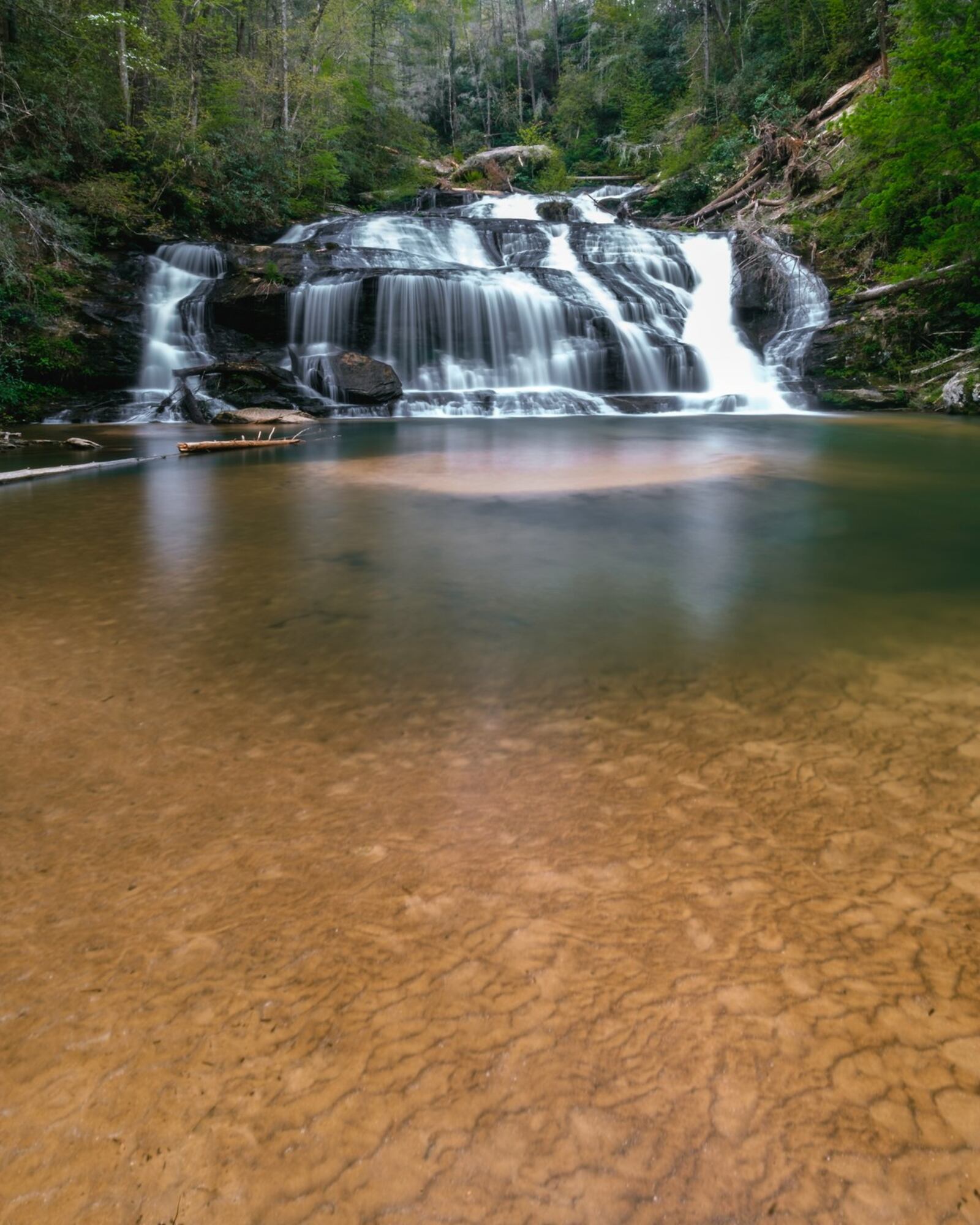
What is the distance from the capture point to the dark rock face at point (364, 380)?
14.3 meters

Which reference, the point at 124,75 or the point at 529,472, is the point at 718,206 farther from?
the point at 529,472

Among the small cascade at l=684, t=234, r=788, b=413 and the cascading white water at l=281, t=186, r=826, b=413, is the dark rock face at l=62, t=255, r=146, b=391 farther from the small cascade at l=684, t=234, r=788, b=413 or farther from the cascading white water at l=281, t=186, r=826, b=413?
the small cascade at l=684, t=234, r=788, b=413

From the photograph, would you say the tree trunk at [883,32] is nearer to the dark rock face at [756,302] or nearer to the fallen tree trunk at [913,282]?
the dark rock face at [756,302]

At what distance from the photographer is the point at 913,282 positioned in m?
14.9

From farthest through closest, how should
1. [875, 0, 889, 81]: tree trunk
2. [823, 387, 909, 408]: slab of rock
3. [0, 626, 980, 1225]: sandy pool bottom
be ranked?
1. [875, 0, 889, 81]: tree trunk
2. [823, 387, 909, 408]: slab of rock
3. [0, 626, 980, 1225]: sandy pool bottom

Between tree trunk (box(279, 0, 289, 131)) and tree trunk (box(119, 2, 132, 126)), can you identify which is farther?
tree trunk (box(279, 0, 289, 131))

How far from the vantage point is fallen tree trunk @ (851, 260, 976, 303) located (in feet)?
46.0

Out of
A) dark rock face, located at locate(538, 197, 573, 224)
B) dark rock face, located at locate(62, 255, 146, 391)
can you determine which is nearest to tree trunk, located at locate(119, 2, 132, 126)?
dark rock face, located at locate(62, 255, 146, 391)

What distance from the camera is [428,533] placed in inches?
186

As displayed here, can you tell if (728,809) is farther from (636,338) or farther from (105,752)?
(636,338)

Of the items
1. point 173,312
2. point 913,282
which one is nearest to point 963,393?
point 913,282

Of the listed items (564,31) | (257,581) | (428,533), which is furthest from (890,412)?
(564,31)

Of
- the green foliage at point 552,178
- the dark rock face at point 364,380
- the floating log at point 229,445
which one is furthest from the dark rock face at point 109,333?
the green foliage at point 552,178

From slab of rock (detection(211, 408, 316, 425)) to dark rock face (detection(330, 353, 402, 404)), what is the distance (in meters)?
1.70
